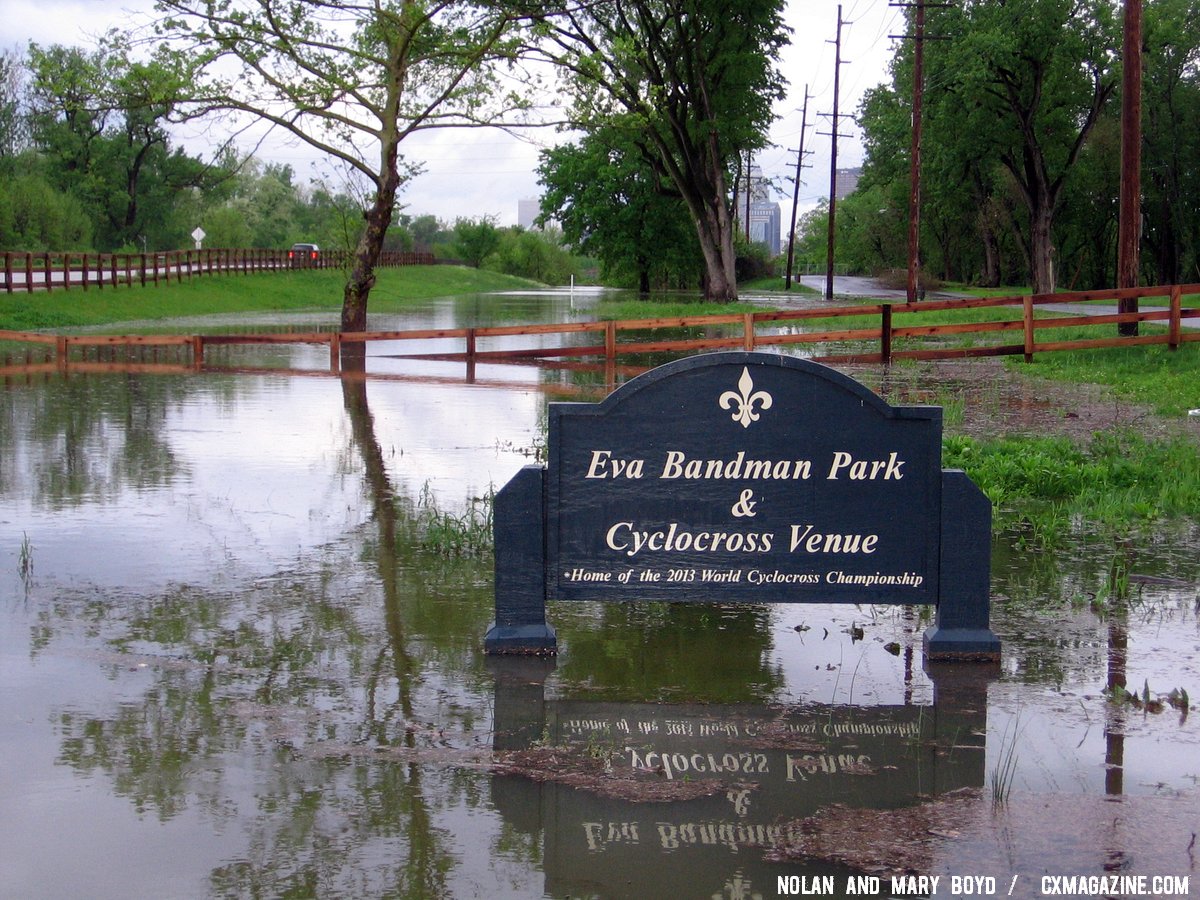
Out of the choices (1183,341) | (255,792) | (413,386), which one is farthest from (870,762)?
(1183,341)

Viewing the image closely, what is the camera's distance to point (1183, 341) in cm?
2167

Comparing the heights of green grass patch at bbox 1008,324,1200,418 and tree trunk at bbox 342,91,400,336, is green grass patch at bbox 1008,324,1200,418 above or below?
below

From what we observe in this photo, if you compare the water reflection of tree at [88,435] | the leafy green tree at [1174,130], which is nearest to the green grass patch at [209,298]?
the water reflection of tree at [88,435]

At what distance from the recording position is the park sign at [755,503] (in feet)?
20.9

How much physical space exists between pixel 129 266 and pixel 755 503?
165 feet

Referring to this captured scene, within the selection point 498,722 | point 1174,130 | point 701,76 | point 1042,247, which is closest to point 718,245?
point 701,76

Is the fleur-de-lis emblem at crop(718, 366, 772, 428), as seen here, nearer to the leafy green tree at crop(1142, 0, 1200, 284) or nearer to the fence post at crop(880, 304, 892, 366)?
the fence post at crop(880, 304, 892, 366)

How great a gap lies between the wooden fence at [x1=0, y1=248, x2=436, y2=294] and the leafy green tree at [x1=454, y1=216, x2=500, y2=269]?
158 feet

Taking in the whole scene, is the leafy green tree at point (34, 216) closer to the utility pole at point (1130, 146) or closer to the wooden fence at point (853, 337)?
the wooden fence at point (853, 337)

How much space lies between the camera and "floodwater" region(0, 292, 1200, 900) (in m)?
4.26

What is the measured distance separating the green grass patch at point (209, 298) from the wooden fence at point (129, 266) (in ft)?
1.81

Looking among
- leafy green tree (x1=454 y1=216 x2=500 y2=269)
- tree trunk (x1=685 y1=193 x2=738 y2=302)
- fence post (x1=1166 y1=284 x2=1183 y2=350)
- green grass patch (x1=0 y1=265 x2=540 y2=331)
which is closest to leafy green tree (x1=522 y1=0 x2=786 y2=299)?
tree trunk (x1=685 y1=193 x2=738 y2=302)

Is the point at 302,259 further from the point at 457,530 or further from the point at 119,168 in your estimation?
the point at 457,530

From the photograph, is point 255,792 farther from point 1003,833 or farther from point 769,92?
point 769,92
